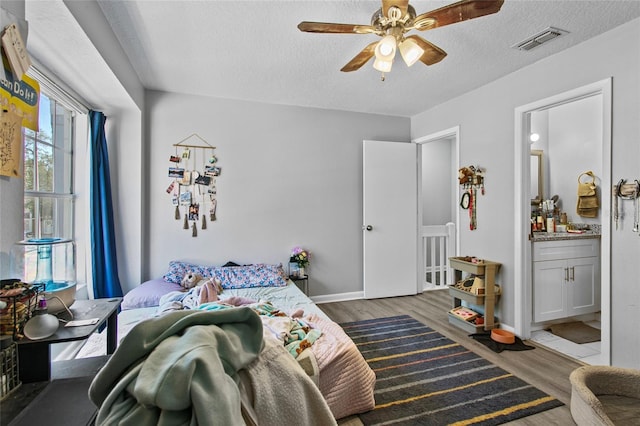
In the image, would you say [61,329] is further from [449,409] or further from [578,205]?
[578,205]

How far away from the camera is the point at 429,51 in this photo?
193 centimetres

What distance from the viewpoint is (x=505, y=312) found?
2.96 meters

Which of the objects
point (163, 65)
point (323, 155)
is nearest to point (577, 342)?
point (323, 155)

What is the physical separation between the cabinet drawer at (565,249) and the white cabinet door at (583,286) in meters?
0.07

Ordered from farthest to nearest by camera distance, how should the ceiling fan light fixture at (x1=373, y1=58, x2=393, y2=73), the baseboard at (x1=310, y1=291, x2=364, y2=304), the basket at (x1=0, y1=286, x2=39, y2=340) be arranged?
the baseboard at (x1=310, y1=291, x2=364, y2=304), the ceiling fan light fixture at (x1=373, y1=58, x2=393, y2=73), the basket at (x1=0, y1=286, x2=39, y2=340)

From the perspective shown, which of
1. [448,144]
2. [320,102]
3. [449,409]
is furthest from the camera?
[448,144]

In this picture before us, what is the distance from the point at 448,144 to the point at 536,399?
14.5 ft

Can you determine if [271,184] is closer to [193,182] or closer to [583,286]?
[193,182]

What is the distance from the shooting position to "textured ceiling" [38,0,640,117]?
1.93 meters

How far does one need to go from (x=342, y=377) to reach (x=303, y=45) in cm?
231

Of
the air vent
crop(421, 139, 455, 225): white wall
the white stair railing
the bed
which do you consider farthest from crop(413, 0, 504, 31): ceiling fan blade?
crop(421, 139, 455, 225): white wall

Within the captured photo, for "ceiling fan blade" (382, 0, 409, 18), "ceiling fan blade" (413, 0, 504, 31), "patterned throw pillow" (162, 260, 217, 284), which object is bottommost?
"patterned throw pillow" (162, 260, 217, 284)

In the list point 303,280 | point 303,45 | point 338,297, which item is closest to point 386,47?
point 303,45

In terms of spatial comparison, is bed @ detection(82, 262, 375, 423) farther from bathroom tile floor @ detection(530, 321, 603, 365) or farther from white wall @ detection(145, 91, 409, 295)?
bathroom tile floor @ detection(530, 321, 603, 365)
